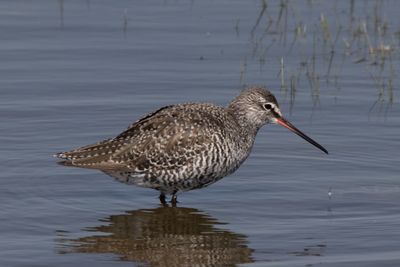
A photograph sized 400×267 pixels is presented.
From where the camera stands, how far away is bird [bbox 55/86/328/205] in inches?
513

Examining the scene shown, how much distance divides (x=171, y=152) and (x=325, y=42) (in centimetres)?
630

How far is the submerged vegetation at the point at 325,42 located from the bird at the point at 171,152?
354 centimetres

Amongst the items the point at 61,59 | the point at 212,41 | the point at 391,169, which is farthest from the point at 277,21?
the point at 391,169

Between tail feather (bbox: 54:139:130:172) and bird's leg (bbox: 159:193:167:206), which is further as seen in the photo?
bird's leg (bbox: 159:193:167:206)

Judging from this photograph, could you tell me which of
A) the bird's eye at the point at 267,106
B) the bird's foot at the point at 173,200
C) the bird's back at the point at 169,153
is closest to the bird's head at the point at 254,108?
the bird's eye at the point at 267,106

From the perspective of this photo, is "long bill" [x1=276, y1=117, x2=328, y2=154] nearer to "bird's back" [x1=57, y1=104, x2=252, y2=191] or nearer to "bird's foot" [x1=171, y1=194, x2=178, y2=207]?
"bird's back" [x1=57, y1=104, x2=252, y2=191]

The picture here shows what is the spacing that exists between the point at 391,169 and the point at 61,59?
5.83m

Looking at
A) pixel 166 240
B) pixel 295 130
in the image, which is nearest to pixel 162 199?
pixel 166 240

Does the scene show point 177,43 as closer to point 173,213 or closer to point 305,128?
point 305,128

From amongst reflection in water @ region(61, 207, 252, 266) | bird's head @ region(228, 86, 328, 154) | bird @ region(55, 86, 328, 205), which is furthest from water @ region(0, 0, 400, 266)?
bird's head @ region(228, 86, 328, 154)

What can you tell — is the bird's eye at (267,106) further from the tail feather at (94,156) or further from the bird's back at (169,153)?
the tail feather at (94,156)

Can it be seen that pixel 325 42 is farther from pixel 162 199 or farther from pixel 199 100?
pixel 162 199

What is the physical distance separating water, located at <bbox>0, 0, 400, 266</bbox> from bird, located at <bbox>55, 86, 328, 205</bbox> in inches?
15.9

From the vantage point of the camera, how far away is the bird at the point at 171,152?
13.0 meters
